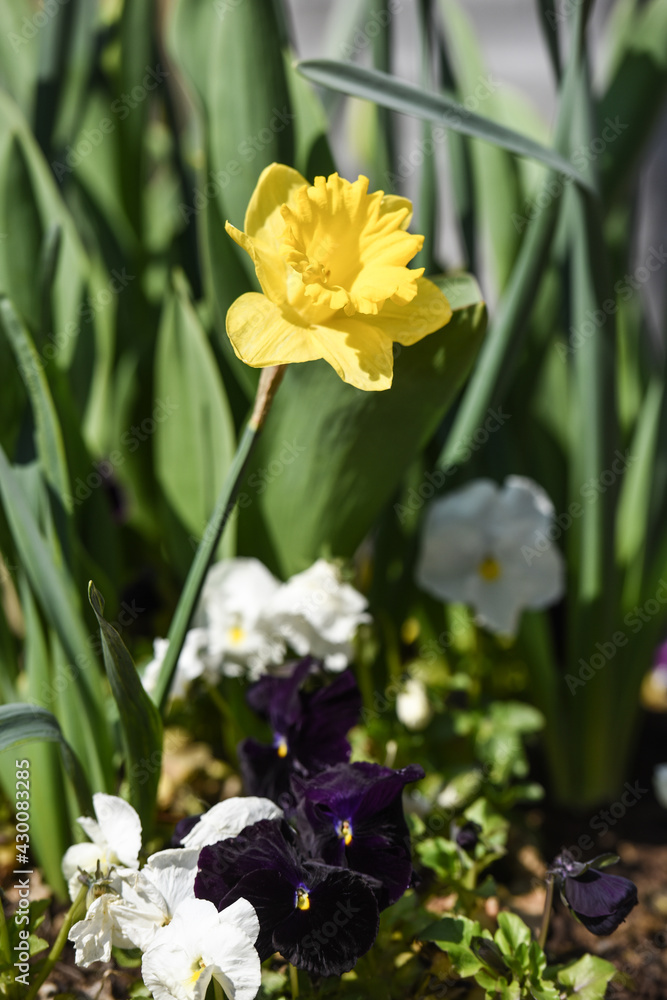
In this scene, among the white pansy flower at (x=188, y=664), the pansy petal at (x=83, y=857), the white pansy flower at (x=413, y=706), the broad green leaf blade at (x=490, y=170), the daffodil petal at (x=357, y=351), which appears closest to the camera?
the daffodil petal at (x=357, y=351)

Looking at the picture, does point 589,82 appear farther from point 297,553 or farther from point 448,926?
point 448,926

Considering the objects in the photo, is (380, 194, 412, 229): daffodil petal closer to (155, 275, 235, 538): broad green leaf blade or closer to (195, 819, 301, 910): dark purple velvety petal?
(155, 275, 235, 538): broad green leaf blade

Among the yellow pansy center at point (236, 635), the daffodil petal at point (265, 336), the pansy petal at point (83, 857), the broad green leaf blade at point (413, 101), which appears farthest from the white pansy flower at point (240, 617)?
the broad green leaf blade at point (413, 101)

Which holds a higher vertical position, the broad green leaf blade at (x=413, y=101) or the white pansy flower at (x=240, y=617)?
the broad green leaf blade at (x=413, y=101)

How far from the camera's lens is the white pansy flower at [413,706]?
0.85 meters

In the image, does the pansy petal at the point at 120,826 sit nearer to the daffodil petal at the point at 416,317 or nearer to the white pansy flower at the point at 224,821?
the white pansy flower at the point at 224,821

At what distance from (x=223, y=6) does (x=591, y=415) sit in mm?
590

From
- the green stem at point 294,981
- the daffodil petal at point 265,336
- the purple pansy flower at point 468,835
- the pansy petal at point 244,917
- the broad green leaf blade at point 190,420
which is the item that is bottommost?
the green stem at point 294,981

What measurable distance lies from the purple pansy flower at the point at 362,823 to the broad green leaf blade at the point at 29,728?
201 mm

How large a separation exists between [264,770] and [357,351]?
40 cm

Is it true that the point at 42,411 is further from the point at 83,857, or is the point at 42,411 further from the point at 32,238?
the point at 83,857

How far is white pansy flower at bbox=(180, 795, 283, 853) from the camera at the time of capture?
58 centimetres

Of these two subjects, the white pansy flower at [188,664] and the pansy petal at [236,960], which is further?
the white pansy flower at [188,664]

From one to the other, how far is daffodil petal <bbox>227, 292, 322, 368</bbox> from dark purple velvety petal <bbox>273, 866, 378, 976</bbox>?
0.36m
